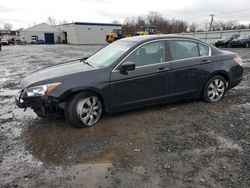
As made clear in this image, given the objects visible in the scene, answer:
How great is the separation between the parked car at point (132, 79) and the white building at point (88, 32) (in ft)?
169

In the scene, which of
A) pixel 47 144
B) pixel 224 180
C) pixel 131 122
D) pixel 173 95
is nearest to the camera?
pixel 224 180

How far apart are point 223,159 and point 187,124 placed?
1227 millimetres

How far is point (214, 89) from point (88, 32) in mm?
53109

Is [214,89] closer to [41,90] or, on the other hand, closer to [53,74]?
[53,74]

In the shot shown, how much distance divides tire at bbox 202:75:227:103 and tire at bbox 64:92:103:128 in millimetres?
2566

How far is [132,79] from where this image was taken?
177 inches

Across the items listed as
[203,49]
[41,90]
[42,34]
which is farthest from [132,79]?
[42,34]

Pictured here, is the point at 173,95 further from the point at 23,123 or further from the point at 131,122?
the point at 23,123

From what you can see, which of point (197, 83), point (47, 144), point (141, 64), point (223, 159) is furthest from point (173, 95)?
point (47, 144)

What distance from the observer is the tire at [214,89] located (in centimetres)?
543

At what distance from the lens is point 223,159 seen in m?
3.30

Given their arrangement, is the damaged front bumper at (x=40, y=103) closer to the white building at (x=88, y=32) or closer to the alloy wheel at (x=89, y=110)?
the alloy wheel at (x=89, y=110)

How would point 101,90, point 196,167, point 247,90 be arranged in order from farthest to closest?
point 247,90, point 101,90, point 196,167

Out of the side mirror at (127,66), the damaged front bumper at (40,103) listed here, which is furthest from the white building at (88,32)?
the damaged front bumper at (40,103)
